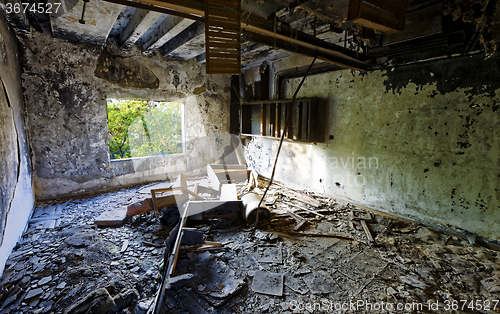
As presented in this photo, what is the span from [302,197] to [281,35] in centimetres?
335

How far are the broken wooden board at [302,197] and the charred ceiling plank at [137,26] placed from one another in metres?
4.08

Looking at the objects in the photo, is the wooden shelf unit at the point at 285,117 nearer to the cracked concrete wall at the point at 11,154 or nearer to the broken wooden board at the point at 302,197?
the broken wooden board at the point at 302,197

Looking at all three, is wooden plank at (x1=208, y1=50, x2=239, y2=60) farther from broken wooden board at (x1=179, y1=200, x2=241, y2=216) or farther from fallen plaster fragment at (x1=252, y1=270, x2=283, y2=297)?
fallen plaster fragment at (x1=252, y1=270, x2=283, y2=297)

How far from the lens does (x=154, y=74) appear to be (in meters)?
5.66

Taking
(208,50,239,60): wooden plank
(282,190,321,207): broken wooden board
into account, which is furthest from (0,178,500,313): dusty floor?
(208,50,239,60): wooden plank

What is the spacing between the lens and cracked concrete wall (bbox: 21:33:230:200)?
4352 millimetres

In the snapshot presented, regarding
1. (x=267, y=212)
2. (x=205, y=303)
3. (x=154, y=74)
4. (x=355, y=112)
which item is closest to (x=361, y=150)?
(x=355, y=112)

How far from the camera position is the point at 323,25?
3381mm

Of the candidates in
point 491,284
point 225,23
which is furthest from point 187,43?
point 491,284

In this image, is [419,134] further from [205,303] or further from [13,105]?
[13,105]

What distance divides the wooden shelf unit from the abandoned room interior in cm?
4

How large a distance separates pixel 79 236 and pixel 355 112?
499 centimetres

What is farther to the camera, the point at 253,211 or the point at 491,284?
the point at 253,211

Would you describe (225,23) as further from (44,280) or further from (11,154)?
(11,154)
